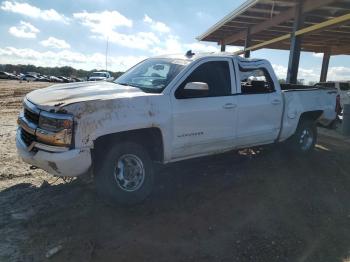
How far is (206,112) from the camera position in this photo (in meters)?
5.41

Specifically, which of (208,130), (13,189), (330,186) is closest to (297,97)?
(330,186)

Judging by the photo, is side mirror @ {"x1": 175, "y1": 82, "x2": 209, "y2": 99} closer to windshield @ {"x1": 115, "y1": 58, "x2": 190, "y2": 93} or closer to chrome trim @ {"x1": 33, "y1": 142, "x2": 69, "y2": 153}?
windshield @ {"x1": 115, "y1": 58, "x2": 190, "y2": 93}

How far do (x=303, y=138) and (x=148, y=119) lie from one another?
14.0ft

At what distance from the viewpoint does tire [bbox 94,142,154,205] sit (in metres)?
4.52

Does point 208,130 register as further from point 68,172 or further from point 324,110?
point 324,110

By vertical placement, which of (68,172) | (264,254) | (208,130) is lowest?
(264,254)

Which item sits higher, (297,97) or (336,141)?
(297,97)

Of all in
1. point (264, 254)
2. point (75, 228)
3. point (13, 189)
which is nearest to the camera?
point (264, 254)

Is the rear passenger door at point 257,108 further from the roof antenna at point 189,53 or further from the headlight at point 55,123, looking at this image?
the headlight at point 55,123

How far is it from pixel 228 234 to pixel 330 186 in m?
2.75

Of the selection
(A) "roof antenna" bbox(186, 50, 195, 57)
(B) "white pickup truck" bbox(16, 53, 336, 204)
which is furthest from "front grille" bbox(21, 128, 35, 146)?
(A) "roof antenna" bbox(186, 50, 195, 57)

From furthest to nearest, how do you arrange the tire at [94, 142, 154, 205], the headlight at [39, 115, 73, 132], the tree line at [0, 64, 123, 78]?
1. the tree line at [0, 64, 123, 78]
2. the tire at [94, 142, 154, 205]
3. the headlight at [39, 115, 73, 132]

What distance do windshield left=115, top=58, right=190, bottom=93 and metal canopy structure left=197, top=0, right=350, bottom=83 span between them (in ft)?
25.0

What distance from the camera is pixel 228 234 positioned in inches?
170
